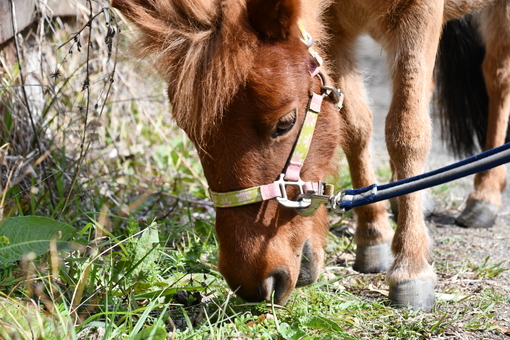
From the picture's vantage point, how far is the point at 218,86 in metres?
2.08

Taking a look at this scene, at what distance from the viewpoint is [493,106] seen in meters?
4.27

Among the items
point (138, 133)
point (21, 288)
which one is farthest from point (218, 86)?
point (138, 133)

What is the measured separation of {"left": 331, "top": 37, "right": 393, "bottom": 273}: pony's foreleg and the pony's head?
106 centimetres

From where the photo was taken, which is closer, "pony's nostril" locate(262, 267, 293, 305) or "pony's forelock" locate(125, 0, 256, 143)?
"pony's forelock" locate(125, 0, 256, 143)

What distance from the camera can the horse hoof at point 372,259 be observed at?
3225 mm

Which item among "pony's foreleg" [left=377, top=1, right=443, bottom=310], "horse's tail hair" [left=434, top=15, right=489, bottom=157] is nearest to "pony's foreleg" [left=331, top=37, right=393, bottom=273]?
"pony's foreleg" [left=377, top=1, right=443, bottom=310]

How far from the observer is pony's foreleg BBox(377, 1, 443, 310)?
2.71 m

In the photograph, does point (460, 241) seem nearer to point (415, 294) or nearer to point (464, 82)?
point (415, 294)

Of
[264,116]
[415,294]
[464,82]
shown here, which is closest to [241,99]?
[264,116]

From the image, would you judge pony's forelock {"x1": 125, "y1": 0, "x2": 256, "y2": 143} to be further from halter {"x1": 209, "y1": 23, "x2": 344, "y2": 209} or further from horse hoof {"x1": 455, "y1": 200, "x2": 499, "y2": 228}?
horse hoof {"x1": 455, "y1": 200, "x2": 499, "y2": 228}

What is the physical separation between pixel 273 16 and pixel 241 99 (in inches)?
13.8

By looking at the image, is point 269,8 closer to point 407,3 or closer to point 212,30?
point 212,30

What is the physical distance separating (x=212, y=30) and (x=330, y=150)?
0.76 m

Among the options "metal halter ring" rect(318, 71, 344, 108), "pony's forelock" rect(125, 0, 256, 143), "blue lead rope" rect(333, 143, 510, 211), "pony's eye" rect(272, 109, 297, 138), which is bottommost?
"blue lead rope" rect(333, 143, 510, 211)
